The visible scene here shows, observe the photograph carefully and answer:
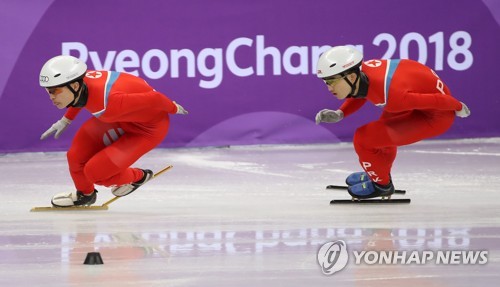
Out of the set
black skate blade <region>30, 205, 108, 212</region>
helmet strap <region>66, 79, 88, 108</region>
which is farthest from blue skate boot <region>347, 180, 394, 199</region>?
helmet strap <region>66, 79, 88, 108</region>

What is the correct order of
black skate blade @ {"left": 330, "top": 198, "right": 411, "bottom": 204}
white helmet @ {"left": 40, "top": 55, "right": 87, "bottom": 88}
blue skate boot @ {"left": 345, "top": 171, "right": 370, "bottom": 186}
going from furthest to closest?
blue skate boot @ {"left": 345, "top": 171, "right": 370, "bottom": 186} < black skate blade @ {"left": 330, "top": 198, "right": 411, "bottom": 204} < white helmet @ {"left": 40, "top": 55, "right": 87, "bottom": 88}

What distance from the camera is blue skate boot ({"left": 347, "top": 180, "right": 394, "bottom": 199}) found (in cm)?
716

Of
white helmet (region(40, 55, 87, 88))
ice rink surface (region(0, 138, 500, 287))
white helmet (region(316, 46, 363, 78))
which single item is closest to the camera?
ice rink surface (region(0, 138, 500, 287))

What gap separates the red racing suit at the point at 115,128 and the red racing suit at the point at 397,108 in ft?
4.13

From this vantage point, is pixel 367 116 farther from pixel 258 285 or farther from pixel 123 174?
pixel 258 285

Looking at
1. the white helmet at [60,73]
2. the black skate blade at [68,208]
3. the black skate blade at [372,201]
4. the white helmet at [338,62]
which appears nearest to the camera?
the white helmet at [60,73]

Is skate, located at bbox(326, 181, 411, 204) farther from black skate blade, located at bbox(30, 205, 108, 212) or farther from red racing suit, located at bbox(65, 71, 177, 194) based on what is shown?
black skate blade, located at bbox(30, 205, 108, 212)

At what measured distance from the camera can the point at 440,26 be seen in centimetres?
1010

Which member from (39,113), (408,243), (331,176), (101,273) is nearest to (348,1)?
(331,176)

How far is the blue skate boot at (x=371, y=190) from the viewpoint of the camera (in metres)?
7.16

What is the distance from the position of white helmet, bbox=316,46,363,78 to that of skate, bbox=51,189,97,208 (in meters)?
1.72

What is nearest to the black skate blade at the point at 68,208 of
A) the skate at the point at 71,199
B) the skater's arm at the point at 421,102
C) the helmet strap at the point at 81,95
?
the skate at the point at 71,199

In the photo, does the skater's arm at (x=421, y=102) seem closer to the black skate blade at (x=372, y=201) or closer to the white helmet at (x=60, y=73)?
the black skate blade at (x=372, y=201)

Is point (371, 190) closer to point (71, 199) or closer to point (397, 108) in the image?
point (397, 108)
